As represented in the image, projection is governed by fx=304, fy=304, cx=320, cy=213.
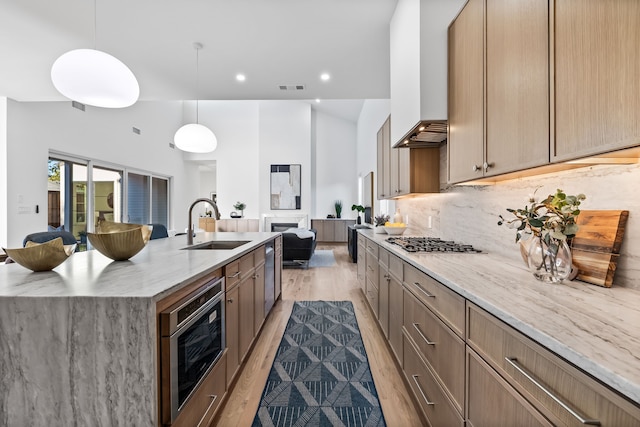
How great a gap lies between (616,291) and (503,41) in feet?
3.78

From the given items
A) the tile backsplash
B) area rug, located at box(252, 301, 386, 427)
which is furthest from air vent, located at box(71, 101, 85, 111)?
the tile backsplash

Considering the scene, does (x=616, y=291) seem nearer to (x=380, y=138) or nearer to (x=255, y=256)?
(x=255, y=256)

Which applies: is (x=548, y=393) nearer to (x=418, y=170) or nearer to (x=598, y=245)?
(x=598, y=245)

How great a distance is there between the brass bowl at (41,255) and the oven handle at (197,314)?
67cm

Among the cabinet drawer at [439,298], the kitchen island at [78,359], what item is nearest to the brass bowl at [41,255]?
the kitchen island at [78,359]

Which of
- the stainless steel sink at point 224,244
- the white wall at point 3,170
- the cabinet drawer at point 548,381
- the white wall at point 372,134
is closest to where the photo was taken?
the cabinet drawer at point 548,381

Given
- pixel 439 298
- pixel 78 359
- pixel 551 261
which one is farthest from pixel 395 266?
pixel 78 359

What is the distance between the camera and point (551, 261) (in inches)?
47.4

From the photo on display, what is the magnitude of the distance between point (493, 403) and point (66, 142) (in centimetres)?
663

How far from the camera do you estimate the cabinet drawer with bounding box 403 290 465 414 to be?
1156 millimetres

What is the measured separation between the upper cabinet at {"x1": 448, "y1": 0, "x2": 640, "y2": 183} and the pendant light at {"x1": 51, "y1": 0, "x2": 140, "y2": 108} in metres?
2.17

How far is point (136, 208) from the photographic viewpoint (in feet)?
23.9

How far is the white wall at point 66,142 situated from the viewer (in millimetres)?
4281

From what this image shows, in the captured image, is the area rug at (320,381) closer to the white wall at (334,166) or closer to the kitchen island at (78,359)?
the kitchen island at (78,359)
